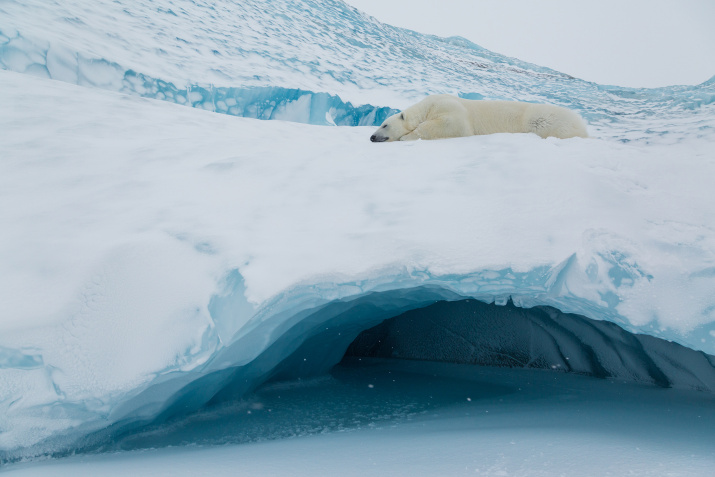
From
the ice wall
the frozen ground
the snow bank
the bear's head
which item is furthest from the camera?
the bear's head

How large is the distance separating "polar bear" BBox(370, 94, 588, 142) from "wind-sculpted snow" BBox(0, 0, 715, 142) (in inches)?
98.4

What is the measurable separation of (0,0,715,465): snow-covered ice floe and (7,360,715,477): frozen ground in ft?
0.44

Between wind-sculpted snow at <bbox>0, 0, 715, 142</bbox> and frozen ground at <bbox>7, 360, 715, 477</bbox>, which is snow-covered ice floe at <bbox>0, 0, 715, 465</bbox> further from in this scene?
wind-sculpted snow at <bbox>0, 0, 715, 142</bbox>

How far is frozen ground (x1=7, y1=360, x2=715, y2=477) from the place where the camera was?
122cm

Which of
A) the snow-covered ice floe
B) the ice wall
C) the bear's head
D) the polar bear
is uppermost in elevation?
the polar bear

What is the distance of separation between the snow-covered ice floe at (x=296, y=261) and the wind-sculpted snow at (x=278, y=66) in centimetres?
127

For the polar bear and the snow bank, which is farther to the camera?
the polar bear

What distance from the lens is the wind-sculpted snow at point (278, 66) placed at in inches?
182

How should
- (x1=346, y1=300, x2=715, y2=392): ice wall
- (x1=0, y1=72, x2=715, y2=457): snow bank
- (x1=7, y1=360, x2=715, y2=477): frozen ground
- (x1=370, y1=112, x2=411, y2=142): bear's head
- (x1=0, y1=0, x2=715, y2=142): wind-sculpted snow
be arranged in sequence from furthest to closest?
(x1=0, y1=0, x2=715, y2=142): wind-sculpted snow → (x1=370, y1=112, x2=411, y2=142): bear's head → (x1=346, y1=300, x2=715, y2=392): ice wall → (x1=0, y1=72, x2=715, y2=457): snow bank → (x1=7, y1=360, x2=715, y2=477): frozen ground

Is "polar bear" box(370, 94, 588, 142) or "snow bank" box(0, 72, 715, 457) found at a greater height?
"polar bear" box(370, 94, 588, 142)

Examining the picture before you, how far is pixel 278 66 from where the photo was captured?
6.36 m

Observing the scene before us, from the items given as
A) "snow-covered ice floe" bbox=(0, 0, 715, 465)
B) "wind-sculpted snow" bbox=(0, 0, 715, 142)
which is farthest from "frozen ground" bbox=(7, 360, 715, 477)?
"wind-sculpted snow" bbox=(0, 0, 715, 142)

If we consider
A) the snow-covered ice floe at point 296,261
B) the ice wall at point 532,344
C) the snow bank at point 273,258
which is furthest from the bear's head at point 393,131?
the snow bank at point 273,258

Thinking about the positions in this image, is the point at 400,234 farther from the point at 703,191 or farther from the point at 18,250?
the point at 18,250
